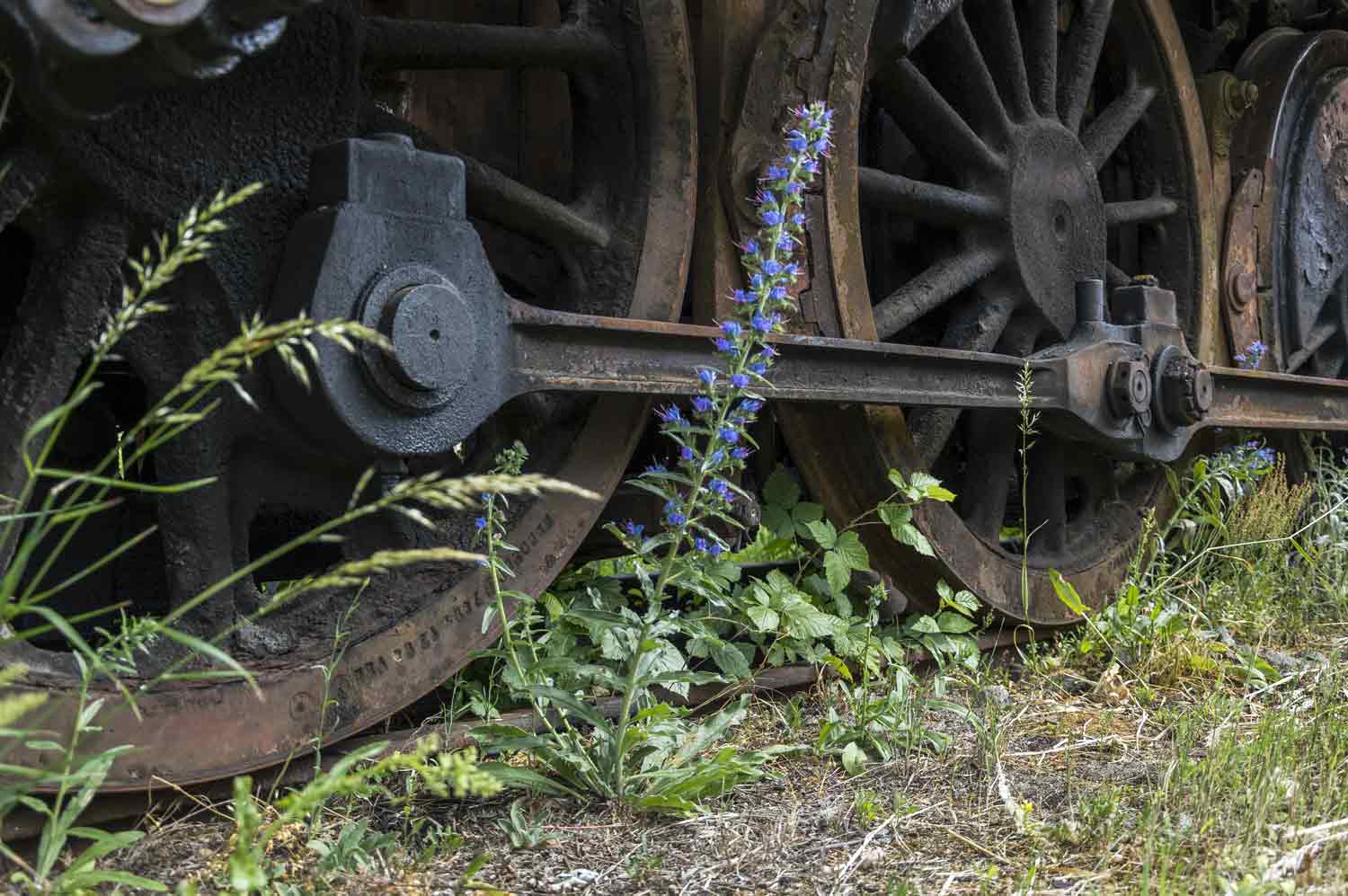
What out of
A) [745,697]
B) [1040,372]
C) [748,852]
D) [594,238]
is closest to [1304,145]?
[1040,372]

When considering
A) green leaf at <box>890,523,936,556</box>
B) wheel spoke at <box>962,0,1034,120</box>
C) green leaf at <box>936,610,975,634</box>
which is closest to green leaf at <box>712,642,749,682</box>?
green leaf at <box>890,523,936,556</box>

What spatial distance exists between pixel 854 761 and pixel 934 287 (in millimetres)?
1181

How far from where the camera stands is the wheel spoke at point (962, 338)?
290 centimetres

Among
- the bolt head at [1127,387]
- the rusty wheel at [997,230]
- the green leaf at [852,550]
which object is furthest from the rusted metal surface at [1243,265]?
the green leaf at [852,550]

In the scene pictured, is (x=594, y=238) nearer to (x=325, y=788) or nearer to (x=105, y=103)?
(x=105, y=103)

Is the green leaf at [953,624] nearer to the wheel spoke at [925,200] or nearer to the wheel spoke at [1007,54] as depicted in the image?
the wheel spoke at [925,200]

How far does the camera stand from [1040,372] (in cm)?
276

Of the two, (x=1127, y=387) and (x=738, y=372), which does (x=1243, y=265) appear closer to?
(x=1127, y=387)

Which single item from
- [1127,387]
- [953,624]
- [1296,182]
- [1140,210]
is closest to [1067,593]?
[953,624]

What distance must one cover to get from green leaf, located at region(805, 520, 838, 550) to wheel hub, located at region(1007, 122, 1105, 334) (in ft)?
2.77

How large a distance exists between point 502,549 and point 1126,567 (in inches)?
70.7

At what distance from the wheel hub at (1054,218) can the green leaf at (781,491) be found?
807 mm

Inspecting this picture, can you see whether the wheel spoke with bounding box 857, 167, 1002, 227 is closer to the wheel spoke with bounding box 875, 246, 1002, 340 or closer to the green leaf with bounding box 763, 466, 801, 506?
the wheel spoke with bounding box 875, 246, 1002, 340

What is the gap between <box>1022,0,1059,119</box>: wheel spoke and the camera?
127 inches
